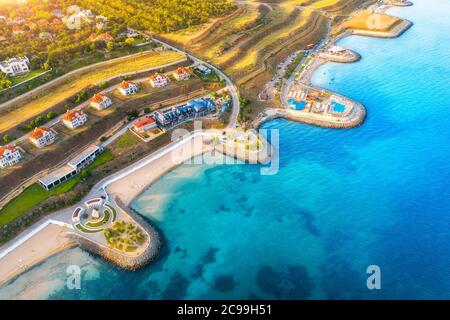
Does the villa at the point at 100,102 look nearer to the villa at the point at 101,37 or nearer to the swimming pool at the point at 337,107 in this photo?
the villa at the point at 101,37

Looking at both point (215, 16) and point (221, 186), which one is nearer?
point (221, 186)

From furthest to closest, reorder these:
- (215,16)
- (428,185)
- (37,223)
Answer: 1. (215,16)
2. (428,185)
3. (37,223)

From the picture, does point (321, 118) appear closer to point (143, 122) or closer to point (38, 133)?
point (143, 122)

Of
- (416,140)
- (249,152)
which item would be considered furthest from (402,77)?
(249,152)

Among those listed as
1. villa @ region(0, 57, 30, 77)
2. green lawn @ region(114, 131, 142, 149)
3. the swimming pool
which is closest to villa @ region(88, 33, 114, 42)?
villa @ region(0, 57, 30, 77)

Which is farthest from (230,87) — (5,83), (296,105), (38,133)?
(5,83)
